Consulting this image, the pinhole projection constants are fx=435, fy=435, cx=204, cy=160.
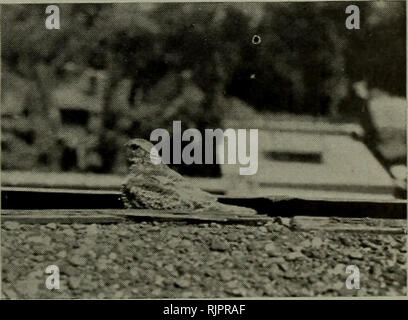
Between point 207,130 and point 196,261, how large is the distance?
524 millimetres

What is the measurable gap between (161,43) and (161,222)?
0.73 metres

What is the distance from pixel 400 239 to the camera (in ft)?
5.70

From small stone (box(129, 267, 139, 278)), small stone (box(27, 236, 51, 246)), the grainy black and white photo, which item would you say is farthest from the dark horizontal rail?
small stone (box(129, 267, 139, 278))

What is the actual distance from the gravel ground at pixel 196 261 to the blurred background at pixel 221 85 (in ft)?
0.66

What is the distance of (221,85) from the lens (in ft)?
5.81

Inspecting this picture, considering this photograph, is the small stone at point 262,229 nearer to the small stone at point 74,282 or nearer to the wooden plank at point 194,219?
the wooden plank at point 194,219

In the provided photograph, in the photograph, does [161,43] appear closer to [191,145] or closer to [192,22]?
[192,22]

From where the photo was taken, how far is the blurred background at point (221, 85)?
1743mm

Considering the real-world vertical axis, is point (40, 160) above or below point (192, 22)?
below

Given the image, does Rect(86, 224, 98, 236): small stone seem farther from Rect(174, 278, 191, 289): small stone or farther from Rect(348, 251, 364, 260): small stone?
Rect(348, 251, 364, 260): small stone

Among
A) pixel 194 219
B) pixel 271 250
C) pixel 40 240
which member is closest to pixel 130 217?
pixel 194 219
